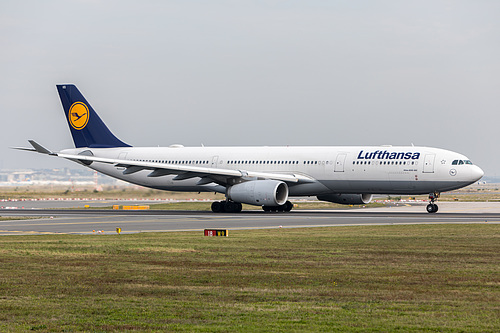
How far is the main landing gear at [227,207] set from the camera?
49.9 meters

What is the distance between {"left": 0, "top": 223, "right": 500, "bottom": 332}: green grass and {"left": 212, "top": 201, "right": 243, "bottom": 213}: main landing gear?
919 inches

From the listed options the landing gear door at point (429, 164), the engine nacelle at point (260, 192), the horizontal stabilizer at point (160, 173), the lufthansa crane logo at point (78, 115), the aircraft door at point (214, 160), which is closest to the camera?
the landing gear door at point (429, 164)

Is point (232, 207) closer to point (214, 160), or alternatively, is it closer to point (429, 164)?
point (214, 160)

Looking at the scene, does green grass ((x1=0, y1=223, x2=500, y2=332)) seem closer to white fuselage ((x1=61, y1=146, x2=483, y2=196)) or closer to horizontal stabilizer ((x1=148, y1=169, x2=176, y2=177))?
white fuselage ((x1=61, y1=146, x2=483, y2=196))

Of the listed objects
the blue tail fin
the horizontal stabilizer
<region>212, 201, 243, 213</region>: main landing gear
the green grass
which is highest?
the blue tail fin

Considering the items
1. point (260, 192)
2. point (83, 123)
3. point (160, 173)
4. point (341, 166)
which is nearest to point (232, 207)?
point (260, 192)

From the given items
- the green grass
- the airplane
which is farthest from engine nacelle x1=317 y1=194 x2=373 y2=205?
the green grass

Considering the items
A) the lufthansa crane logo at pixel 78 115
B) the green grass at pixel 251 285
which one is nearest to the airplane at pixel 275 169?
the lufthansa crane logo at pixel 78 115

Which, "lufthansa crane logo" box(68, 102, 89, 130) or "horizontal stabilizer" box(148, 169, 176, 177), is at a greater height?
"lufthansa crane logo" box(68, 102, 89, 130)

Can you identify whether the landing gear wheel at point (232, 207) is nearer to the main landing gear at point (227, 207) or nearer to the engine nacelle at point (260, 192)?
the main landing gear at point (227, 207)

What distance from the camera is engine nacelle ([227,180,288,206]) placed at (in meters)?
46.8

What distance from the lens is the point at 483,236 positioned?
28.0 m

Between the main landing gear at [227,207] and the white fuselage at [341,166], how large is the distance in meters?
1.93

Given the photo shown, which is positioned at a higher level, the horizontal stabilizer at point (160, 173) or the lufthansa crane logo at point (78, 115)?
the lufthansa crane logo at point (78, 115)
